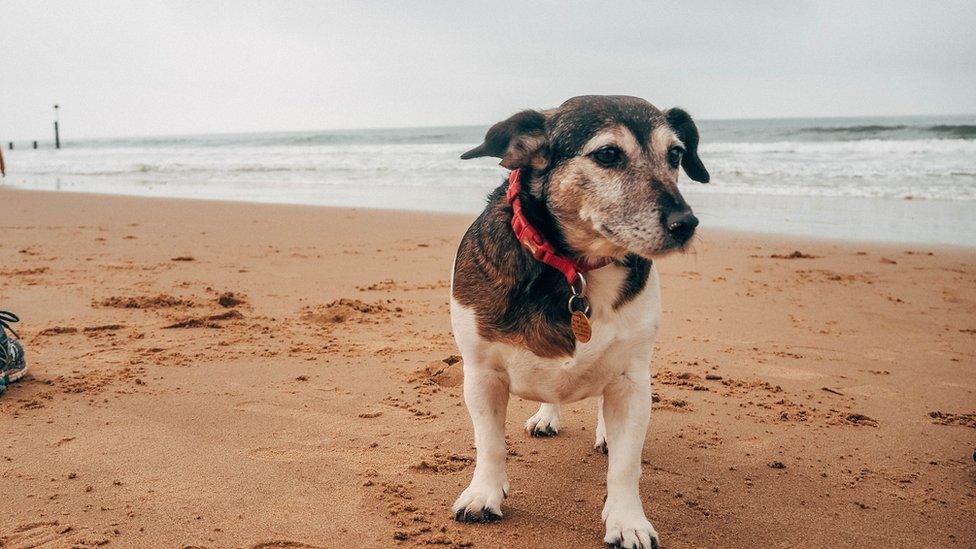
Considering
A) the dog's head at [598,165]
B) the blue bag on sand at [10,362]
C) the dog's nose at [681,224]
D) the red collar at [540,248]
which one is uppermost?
the dog's head at [598,165]

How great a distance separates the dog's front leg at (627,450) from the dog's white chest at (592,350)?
7cm

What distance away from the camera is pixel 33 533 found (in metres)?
2.51

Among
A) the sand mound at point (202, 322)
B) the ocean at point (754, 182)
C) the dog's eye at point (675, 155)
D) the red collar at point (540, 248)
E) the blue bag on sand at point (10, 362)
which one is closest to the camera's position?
the red collar at point (540, 248)

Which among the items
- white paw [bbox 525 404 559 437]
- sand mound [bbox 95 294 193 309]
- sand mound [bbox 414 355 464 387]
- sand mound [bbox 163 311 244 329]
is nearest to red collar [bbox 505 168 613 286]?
white paw [bbox 525 404 559 437]

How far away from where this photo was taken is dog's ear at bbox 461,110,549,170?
278 cm

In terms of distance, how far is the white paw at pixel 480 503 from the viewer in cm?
276

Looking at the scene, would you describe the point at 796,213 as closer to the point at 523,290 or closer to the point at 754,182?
the point at 754,182

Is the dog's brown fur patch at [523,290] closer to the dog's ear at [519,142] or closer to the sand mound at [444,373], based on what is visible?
the dog's ear at [519,142]

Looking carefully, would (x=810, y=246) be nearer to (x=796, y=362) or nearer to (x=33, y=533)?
(x=796, y=362)

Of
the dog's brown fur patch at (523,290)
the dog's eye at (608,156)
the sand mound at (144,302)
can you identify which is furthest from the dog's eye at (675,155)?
the sand mound at (144,302)

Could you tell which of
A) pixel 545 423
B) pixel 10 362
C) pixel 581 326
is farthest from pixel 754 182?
pixel 10 362

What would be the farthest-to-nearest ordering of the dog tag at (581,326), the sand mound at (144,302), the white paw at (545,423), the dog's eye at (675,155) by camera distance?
the sand mound at (144,302) < the white paw at (545,423) < the dog's eye at (675,155) < the dog tag at (581,326)

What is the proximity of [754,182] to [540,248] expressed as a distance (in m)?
16.1

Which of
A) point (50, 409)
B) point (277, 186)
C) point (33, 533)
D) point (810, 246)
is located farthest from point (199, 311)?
point (277, 186)
